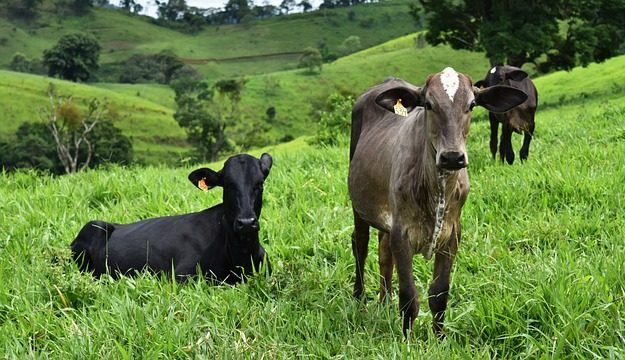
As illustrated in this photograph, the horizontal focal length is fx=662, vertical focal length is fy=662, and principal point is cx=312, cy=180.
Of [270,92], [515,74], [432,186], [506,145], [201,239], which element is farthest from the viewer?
[270,92]

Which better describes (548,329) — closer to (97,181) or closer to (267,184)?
(267,184)

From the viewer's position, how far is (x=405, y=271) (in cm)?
424

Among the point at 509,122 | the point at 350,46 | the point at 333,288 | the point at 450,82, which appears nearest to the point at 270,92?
the point at 350,46

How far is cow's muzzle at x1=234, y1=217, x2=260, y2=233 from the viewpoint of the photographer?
5.77 m

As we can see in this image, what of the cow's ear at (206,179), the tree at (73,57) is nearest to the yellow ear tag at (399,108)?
the cow's ear at (206,179)

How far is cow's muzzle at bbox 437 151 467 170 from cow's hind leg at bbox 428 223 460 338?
821 mm

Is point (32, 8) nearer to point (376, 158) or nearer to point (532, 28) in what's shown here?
point (532, 28)

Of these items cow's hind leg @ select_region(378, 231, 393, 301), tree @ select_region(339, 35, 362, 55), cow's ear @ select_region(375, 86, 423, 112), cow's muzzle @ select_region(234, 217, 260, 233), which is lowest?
tree @ select_region(339, 35, 362, 55)

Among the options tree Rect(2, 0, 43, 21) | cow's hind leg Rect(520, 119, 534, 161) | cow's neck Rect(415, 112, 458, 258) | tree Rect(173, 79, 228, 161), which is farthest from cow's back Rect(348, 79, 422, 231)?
tree Rect(2, 0, 43, 21)

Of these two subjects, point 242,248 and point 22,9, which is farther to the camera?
point 22,9

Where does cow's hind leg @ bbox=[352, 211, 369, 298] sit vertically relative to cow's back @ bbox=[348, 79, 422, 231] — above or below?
below

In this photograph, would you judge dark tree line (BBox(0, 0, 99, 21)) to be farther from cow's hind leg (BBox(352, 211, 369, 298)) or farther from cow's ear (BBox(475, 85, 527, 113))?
cow's ear (BBox(475, 85, 527, 113))

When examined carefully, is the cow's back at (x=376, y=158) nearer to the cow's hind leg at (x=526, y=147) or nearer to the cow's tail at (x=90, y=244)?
the cow's tail at (x=90, y=244)

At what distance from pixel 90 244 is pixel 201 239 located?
48.4 inches
